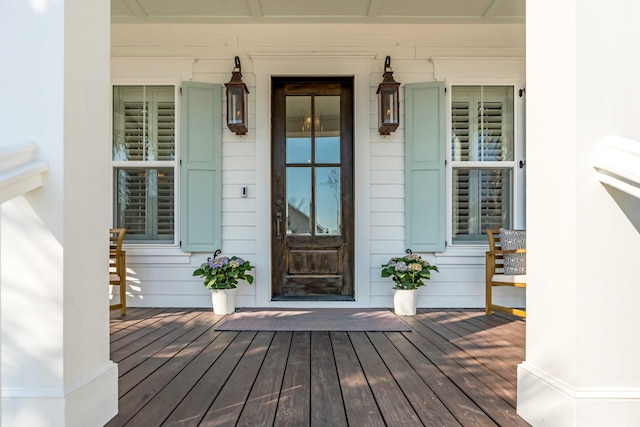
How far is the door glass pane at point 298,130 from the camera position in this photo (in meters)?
3.71

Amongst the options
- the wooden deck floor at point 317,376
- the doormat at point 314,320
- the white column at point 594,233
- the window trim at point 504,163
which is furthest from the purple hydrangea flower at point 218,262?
the white column at point 594,233

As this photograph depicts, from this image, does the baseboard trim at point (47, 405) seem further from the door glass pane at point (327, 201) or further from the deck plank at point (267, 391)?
the door glass pane at point (327, 201)

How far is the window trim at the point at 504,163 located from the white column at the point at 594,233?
243 cm

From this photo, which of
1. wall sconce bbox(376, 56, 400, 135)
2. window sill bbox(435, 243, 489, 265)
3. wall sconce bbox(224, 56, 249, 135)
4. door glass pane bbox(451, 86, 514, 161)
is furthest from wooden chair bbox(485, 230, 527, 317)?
wall sconce bbox(224, 56, 249, 135)

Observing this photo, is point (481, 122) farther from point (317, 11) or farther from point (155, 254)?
point (155, 254)

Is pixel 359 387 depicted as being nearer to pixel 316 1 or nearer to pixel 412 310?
pixel 412 310

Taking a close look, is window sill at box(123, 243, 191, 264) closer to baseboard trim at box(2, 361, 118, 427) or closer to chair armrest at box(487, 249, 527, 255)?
baseboard trim at box(2, 361, 118, 427)

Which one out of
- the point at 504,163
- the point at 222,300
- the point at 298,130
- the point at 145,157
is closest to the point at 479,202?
the point at 504,163

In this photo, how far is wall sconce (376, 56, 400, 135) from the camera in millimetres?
3354

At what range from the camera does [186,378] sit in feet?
5.92

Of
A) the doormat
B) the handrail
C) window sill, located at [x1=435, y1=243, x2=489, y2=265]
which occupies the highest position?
the handrail

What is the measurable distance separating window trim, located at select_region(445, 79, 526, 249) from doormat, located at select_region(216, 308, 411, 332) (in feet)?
3.67

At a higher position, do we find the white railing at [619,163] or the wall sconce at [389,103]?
the wall sconce at [389,103]

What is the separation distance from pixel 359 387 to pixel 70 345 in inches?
47.3
